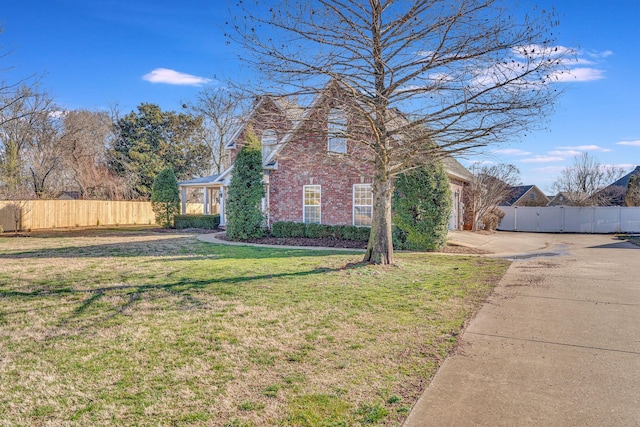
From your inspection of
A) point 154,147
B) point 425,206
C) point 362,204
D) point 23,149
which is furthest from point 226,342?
point 154,147

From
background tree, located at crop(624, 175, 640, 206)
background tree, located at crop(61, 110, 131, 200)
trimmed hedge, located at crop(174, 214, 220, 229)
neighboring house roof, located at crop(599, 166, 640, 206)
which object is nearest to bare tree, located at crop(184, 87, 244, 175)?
background tree, located at crop(61, 110, 131, 200)

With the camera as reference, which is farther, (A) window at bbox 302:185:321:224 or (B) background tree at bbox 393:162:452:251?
(A) window at bbox 302:185:321:224

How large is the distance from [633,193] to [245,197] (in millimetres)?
26638

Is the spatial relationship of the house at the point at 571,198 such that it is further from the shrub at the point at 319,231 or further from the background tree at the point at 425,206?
the shrub at the point at 319,231

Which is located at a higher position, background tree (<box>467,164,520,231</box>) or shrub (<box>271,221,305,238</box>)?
background tree (<box>467,164,520,231</box>)

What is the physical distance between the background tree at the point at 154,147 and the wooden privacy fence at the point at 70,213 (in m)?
6.73

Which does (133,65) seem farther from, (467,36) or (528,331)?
(528,331)

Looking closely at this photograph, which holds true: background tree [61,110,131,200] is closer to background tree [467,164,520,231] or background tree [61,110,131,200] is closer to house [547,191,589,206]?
background tree [467,164,520,231]

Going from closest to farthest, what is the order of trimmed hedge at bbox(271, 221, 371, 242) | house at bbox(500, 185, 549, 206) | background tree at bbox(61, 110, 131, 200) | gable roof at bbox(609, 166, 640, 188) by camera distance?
trimmed hedge at bbox(271, 221, 371, 242), gable roof at bbox(609, 166, 640, 188), background tree at bbox(61, 110, 131, 200), house at bbox(500, 185, 549, 206)

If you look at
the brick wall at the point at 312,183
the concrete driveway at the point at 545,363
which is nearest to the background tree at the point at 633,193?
the brick wall at the point at 312,183

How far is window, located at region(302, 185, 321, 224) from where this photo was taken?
59.4 feet

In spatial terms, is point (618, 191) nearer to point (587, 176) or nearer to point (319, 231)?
point (587, 176)

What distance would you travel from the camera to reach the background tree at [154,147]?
36.8 metres

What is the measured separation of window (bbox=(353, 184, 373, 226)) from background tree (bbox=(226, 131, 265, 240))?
3.87 meters
